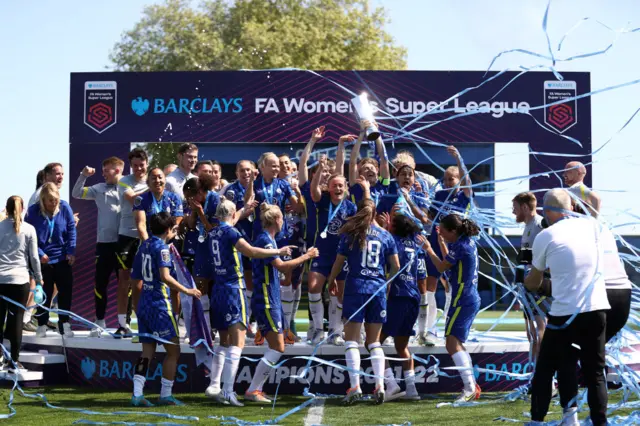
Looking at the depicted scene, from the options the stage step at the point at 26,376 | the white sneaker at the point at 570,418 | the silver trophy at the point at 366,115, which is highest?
the silver trophy at the point at 366,115

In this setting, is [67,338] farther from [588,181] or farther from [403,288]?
[588,181]

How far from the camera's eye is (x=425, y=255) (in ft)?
31.8

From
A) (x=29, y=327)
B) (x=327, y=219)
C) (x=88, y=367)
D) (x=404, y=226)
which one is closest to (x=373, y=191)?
(x=327, y=219)

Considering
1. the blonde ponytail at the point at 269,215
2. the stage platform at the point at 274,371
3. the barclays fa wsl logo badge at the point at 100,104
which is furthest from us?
the barclays fa wsl logo badge at the point at 100,104

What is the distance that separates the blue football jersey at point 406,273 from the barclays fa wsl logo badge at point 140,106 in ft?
15.7

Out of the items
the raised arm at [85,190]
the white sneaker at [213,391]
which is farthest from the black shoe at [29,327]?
the white sneaker at [213,391]

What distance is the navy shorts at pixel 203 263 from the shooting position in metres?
8.84

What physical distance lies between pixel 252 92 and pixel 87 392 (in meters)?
4.86

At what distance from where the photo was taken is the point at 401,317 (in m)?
8.47

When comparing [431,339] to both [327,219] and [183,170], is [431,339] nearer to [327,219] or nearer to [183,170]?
[327,219]

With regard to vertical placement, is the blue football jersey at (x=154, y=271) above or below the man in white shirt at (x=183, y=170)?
below

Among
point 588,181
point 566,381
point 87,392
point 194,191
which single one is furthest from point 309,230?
point 588,181

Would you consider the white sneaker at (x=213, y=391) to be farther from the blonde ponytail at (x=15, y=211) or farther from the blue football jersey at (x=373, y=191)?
the blonde ponytail at (x=15, y=211)

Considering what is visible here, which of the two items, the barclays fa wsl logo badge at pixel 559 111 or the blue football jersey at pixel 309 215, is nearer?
the blue football jersey at pixel 309 215
